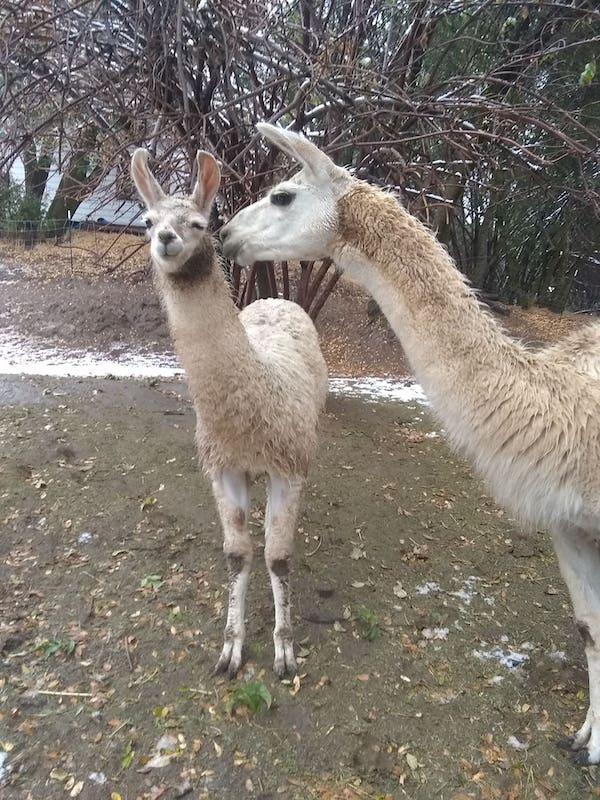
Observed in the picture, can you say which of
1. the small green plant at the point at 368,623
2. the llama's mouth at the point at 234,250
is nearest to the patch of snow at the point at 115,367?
the small green plant at the point at 368,623

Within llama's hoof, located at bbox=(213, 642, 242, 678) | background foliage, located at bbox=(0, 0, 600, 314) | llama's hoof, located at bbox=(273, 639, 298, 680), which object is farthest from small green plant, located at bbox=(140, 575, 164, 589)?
background foliage, located at bbox=(0, 0, 600, 314)

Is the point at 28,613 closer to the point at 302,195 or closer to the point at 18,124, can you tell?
the point at 302,195

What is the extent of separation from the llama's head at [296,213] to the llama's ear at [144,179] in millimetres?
337

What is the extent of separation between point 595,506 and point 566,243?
8.99 m

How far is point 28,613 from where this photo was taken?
2.96 metres

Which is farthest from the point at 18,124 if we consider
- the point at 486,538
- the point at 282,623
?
the point at 486,538

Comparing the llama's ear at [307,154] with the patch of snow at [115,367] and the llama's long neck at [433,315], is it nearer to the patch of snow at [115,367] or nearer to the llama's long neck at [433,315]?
the llama's long neck at [433,315]

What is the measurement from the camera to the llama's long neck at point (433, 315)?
214cm

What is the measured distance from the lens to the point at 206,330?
2.47 m

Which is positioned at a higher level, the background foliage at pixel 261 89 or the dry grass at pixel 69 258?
the background foliage at pixel 261 89

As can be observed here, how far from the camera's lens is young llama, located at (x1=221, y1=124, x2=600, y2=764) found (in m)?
2.12

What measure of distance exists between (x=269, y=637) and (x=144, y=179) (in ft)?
6.84

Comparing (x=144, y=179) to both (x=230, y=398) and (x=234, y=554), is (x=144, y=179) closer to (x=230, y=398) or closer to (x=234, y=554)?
(x=230, y=398)

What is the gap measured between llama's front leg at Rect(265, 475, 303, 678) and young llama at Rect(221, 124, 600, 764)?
3.04ft
